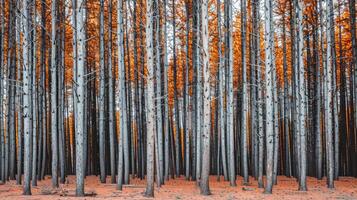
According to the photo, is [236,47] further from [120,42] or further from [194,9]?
[120,42]

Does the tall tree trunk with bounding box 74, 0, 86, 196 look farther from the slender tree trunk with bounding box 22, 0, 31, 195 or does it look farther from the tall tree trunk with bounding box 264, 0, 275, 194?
the tall tree trunk with bounding box 264, 0, 275, 194

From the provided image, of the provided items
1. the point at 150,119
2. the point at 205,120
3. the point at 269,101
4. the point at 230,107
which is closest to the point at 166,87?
the point at 230,107

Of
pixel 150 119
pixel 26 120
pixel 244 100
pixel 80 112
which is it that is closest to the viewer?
pixel 80 112

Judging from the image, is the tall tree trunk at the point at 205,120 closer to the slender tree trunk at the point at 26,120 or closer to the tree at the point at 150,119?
the tree at the point at 150,119

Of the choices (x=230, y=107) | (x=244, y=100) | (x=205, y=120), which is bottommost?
(x=205, y=120)

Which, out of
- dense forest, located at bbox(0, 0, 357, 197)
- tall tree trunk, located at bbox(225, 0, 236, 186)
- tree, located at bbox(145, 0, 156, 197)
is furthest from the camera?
tall tree trunk, located at bbox(225, 0, 236, 186)

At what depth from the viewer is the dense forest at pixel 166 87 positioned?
11.6m

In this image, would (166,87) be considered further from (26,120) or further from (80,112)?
(26,120)

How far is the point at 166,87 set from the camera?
15.5 meters

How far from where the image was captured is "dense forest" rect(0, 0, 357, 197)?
1162 centimetres

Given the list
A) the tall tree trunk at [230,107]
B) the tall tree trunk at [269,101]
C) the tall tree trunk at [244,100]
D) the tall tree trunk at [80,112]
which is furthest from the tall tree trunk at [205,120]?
the tall tree trunk at [80,112]

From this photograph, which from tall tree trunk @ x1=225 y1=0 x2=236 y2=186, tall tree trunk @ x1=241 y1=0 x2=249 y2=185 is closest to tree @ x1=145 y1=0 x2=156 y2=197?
tall tree trunk @ x1=225 y1=0 x2=236 y2=186

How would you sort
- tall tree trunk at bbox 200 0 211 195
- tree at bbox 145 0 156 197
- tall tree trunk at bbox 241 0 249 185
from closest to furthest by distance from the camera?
tree at bbox 145 0 156 197
tall tree trunk at bbox 200 0 211 195
tall tree trunk at bbox 241 0 249 185

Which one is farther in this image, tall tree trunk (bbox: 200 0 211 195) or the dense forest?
the dense forest
